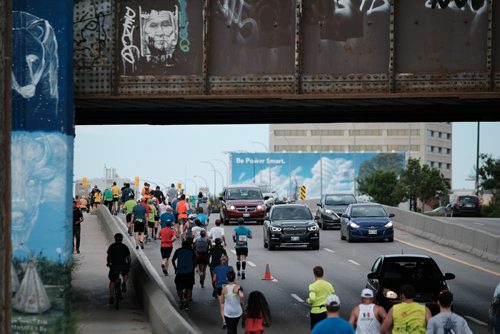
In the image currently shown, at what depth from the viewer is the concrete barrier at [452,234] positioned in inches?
1642

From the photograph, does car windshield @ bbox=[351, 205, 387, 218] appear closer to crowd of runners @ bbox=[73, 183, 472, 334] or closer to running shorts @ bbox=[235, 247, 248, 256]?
crowd of runners @ bbox=[73, 183, 472, 334]

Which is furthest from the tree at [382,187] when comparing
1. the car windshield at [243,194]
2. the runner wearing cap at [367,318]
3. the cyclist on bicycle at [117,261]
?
the runner wearing cap at [367,318]

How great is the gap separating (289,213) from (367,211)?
4988mm

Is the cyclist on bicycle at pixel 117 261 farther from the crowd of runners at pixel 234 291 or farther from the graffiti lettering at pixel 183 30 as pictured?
the graffiti lettering at pixel 183 30

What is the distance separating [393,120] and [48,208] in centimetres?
1108

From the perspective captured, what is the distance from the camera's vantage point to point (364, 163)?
184 m

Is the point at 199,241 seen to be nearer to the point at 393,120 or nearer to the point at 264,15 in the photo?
the point at 393,120

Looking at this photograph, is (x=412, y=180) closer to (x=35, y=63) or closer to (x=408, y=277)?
(x=408, y=277)

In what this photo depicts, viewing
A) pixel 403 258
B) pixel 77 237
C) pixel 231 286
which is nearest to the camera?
pixel 231 286

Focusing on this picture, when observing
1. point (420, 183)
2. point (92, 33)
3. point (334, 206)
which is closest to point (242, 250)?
point (92, 33)

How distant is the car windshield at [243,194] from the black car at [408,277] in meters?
30.5

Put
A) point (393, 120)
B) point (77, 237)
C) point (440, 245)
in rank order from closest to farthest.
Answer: point (393, 120) → point (77, 237) → point (440, 245)

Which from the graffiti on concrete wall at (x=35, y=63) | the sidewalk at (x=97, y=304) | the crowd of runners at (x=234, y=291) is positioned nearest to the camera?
the crowd of runners at (x=234, y=291)

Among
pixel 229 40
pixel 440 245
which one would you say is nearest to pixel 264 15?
pixel 229 40
